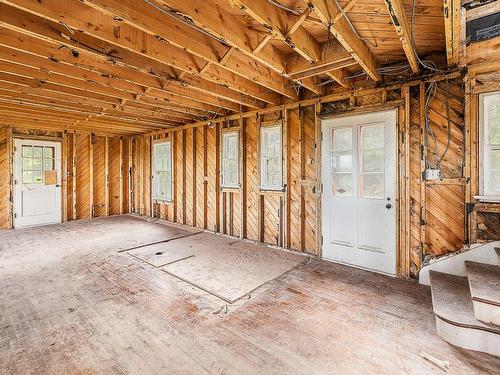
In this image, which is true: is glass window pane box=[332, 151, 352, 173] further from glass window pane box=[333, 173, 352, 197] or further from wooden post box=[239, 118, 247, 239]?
wooden post box=[239, 118, 247, 239]

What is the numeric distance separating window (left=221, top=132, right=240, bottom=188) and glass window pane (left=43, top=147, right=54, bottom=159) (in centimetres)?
506

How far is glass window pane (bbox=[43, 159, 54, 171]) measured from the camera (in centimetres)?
704

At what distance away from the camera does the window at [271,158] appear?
4855 millimetres

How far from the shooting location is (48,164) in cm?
710

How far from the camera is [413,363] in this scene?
1.97m

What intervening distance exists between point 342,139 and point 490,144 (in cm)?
A: 172

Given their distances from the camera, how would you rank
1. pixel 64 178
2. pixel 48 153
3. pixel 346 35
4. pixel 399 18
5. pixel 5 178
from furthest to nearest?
pixel 64 178, pixel 48 153, pixel 5 178, pixel 346 35, pixel 399 18

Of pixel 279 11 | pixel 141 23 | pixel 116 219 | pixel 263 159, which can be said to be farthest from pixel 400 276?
pixel 116 219

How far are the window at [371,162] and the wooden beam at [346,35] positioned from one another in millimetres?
730

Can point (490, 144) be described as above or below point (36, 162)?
below

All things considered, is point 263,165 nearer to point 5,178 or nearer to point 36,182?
point 36,182

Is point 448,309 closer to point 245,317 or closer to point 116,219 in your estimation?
point 245,317

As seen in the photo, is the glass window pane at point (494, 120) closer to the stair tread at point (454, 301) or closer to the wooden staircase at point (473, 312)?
the wooden staircase at point (473, 312)

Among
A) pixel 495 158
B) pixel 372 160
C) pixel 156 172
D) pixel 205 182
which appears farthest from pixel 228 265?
pixel 156 172
